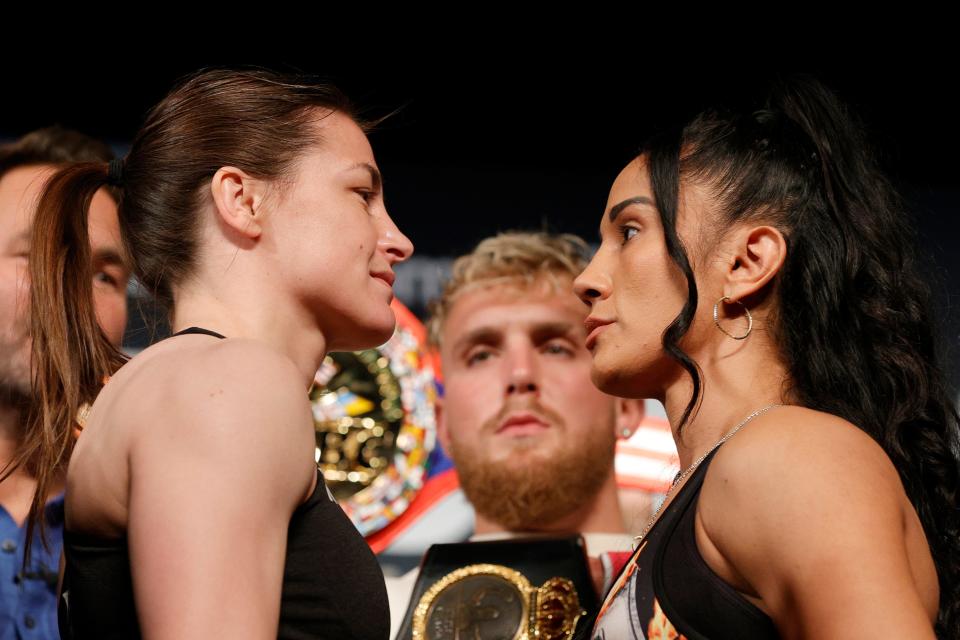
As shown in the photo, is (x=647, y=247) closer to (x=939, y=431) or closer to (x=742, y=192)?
(x=742, y=192)

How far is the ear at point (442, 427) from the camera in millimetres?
2862

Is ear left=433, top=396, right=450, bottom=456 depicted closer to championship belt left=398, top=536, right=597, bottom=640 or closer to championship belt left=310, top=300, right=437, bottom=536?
championship belt left=310, top=300, right=437, bottom=536

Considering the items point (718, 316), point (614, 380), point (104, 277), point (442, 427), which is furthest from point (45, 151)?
point (718, 316)

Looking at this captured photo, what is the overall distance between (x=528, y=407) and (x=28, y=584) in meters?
1.24

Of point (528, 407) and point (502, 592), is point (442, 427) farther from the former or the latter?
point (502, 592)

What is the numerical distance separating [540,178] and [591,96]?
37cm

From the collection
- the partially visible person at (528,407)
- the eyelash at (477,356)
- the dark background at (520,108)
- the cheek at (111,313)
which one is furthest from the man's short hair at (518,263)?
the cheek at (111,313)

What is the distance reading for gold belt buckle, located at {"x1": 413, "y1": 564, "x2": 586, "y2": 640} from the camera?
78.2 inches

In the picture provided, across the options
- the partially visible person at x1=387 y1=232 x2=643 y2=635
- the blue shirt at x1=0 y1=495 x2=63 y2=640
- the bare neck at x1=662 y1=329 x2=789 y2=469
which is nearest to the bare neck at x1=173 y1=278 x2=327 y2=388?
the bare neck at x1=662 y1=329 x2=789 y2=469

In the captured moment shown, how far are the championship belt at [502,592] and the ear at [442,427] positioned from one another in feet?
2.26

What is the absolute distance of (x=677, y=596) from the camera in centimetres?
121

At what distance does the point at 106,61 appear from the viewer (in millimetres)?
2906

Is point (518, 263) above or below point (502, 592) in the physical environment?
above

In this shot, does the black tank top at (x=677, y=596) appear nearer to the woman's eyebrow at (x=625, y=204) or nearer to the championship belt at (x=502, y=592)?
the woman's eyebrow at (x=625, y=204)
